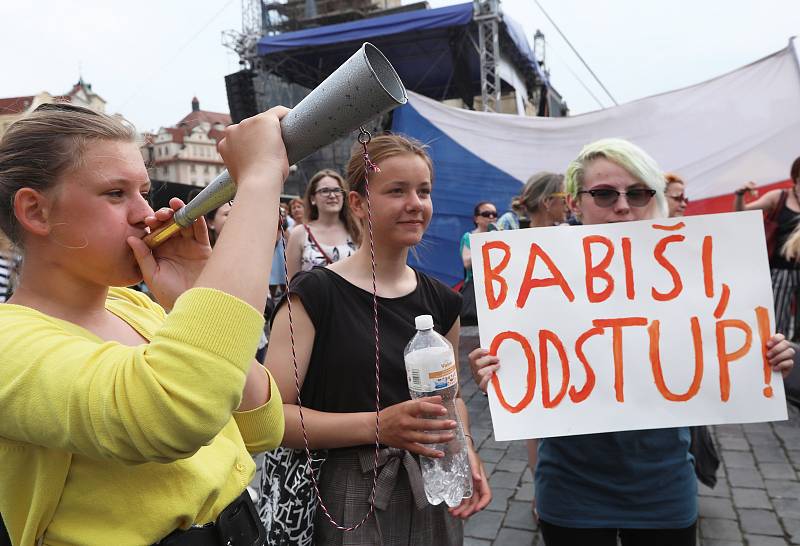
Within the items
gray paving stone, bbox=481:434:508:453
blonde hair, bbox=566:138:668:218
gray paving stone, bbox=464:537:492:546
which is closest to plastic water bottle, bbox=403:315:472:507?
blonde hair, bbox=566:138:668:218

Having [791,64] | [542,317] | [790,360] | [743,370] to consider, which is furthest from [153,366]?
A: [791,64]

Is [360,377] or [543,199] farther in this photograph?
[543,199]

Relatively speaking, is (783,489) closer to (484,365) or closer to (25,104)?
(484,365)

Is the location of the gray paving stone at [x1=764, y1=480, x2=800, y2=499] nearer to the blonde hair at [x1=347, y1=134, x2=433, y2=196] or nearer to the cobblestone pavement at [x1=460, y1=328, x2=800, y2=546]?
the cobblestone pavement at [x1=460, y1=328, x2=800, y2=546]

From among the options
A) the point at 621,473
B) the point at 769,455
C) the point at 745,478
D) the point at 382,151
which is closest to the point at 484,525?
the point at 621,473

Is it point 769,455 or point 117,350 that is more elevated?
point 117,350

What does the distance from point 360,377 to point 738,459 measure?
3474 mm

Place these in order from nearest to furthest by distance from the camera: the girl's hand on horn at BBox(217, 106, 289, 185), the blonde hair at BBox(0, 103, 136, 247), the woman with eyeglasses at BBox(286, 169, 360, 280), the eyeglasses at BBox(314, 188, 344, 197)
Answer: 1. the girl's hand on horn at BBox(217, 106, 289, 185)
2. the blonde hair at BBox(0, 103, 136, 247)
3. the woman with eyeglasses at BBox(286, 169, 360, 280)
4. the eyeglasses at BBox(314, 188, 344, 197)

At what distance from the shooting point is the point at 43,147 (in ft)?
3.35

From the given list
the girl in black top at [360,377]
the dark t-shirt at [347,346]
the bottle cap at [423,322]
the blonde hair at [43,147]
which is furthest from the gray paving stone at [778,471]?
the blonde hair at [43,147]

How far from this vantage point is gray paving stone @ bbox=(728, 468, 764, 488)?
11.6ft

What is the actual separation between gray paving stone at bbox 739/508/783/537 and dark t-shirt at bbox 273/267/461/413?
8.26ft

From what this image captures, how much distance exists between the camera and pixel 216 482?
3.54 feet

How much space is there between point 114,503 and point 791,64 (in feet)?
20.1
